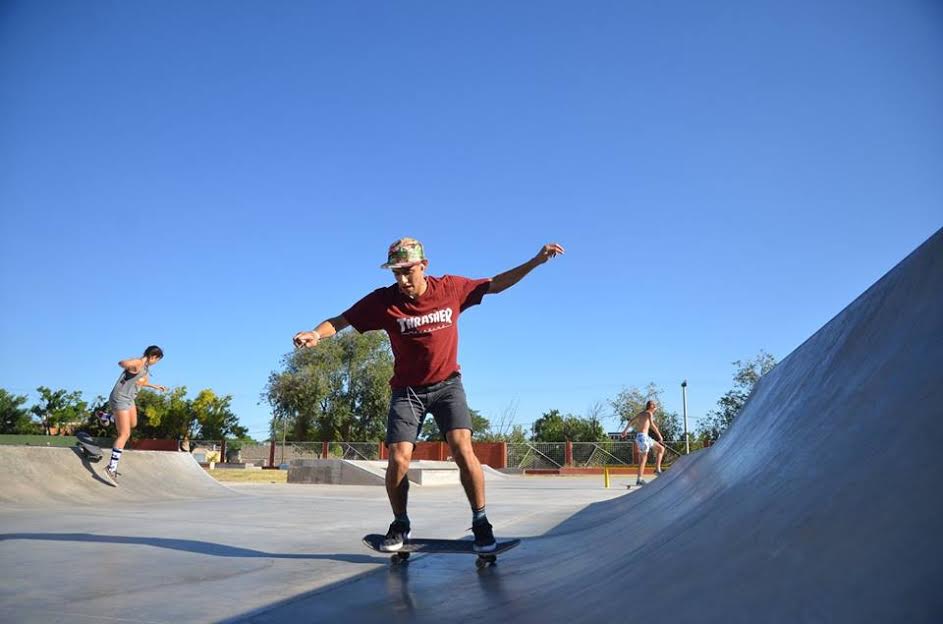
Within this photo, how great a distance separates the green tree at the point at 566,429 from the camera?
46.1 m

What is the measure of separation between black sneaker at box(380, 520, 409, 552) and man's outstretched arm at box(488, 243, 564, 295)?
4.82ft

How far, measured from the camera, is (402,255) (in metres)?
3.49

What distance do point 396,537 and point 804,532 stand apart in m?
2.45

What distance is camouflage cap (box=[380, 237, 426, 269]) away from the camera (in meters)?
3.47

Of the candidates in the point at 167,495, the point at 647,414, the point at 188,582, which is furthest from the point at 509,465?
the point at 188,582

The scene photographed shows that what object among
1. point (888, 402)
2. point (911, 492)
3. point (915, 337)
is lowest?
point (911, 492)

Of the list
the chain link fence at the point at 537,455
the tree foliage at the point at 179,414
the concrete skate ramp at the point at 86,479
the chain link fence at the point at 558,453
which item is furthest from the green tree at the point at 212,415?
Answer: the concrete skate ramp at the point at 86,479

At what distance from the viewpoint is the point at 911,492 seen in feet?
3.61

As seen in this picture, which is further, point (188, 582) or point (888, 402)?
point (188, 582)

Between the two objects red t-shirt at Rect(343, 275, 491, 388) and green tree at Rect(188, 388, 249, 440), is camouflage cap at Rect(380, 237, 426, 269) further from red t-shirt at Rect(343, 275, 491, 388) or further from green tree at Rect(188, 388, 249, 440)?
green tree at Rect(188, 388, 249, 440)

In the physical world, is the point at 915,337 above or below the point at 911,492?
above

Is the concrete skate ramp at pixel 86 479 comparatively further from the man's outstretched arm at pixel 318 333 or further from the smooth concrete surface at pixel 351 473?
the smooth concrete surface at pixel 351 473

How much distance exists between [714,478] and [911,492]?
6.97ft

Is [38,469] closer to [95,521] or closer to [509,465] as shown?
[95,521]
